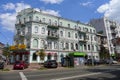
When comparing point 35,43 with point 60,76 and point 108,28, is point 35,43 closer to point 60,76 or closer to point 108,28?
point 60,76

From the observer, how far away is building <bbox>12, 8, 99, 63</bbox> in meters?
49.4

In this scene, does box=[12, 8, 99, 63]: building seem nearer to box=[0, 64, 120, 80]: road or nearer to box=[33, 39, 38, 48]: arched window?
box=[33, 39, 38, 48]: arched window

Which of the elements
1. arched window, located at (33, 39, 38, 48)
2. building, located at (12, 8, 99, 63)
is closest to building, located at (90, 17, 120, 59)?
building, located at (12, 8, 99, 63)

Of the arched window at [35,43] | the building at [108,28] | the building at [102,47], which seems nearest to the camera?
the arched window at [35,43]

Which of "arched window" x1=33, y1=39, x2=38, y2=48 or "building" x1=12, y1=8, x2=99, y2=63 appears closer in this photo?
"arched window" x1=33, y1=39, x2=38, y2=48

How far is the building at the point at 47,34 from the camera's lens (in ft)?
162

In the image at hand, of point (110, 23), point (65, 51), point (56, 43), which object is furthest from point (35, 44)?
point (110, 23)

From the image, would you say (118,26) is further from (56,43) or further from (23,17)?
(23,17)

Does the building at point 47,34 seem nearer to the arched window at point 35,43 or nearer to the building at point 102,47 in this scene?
the arched window at point 35,43

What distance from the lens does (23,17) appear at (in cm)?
5256

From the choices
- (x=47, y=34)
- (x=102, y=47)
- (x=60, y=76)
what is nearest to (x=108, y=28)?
(x=102, y=47)

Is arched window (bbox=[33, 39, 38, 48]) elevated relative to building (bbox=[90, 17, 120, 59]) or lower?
lower

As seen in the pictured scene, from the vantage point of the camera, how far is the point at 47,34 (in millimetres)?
52250

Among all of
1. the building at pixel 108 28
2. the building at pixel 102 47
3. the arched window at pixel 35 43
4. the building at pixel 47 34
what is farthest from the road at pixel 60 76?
the building at pixel 108 28
